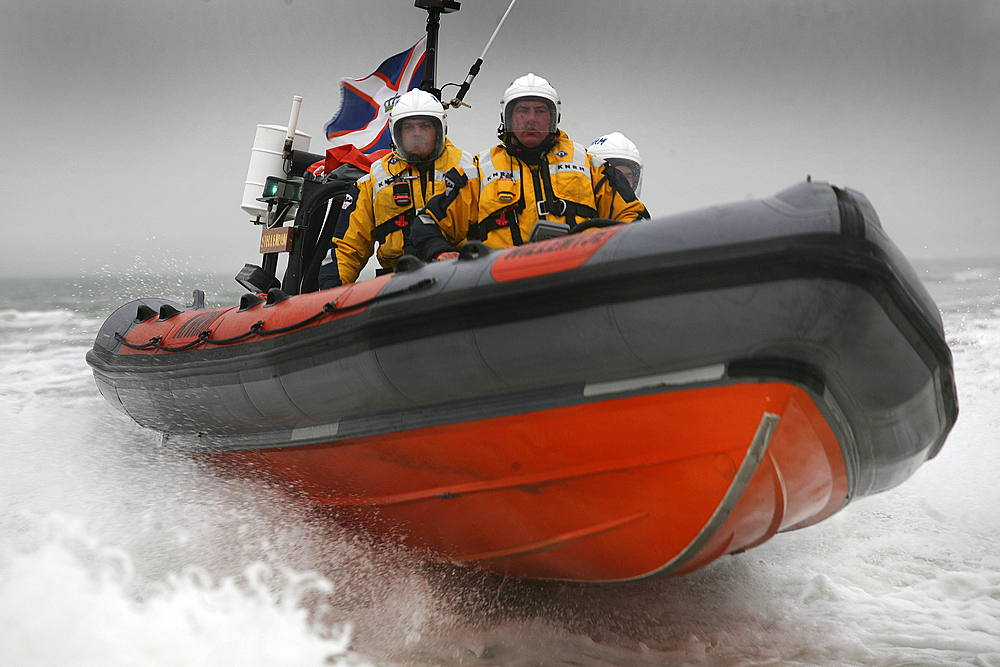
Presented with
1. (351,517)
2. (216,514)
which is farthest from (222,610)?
(216,514)

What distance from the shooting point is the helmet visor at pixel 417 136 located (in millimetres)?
3334

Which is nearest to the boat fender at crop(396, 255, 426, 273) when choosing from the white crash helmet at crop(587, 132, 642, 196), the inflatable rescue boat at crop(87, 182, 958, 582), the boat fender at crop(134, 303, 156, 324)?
the inflatable rescue boat at crop(87, 182, 958, 582)

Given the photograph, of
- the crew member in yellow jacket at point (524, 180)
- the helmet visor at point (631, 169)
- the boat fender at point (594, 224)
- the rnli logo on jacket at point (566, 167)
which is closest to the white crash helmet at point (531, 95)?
the crew member in yellow jacket at point (524, 180)

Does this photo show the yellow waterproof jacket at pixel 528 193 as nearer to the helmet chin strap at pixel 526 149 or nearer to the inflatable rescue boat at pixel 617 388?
the helmet chin strap at pixel 526 149

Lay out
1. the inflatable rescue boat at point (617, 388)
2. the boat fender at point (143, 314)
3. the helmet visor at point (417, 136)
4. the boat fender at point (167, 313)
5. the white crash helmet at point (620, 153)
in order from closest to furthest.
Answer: the inflatable rescue boat at point (617, 388) < the helmet visor at point (417, 136) < the boat fender at point (167, 313) < the boat fender at point (143, 314) < the white crash helmet at point (620, 153)

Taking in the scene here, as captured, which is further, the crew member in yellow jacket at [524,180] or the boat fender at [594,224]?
the crew member in yellow jacket at [524,180]

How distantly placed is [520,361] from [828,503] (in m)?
1.07

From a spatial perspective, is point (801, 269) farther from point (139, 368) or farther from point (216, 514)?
point (139, 368)

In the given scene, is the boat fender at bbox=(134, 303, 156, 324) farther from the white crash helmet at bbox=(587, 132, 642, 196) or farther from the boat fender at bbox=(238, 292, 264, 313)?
the white crash helmet at bbox=(587, 132, 642, 196)

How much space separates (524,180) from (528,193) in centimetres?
6

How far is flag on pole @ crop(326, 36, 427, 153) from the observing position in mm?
5047

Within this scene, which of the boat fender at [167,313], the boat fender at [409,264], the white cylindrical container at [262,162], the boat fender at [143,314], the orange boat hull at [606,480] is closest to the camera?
the orange boat hull at [606,480]

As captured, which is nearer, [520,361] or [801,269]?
[801,269]

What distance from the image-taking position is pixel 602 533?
2.25 meters
